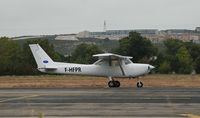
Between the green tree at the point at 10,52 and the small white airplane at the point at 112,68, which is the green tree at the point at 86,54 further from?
the small white airplane at the point at 112,68

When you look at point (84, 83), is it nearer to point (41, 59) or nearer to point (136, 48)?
point (41, 59)

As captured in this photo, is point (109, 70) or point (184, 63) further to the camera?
point (184, 63)

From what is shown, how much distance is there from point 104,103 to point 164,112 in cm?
419

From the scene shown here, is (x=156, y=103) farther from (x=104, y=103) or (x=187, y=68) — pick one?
(x=187, y=68)

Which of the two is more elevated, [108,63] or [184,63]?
[108,63]

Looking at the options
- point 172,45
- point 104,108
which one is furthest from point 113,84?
point 172,45

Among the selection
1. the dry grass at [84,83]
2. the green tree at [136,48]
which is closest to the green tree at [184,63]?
the green tree at [136,48]

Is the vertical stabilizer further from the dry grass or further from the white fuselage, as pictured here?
the white fuselage

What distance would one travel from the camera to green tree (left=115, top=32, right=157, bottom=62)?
94250 millimetres

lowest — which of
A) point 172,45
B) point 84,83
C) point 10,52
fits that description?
point 172,45

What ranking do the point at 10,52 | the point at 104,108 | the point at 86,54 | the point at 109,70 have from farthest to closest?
the point at 86,54
the point at 10,52
the point at 109,70
the point at 104,108

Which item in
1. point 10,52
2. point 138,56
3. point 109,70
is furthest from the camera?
point 10,52

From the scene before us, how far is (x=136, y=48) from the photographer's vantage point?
95938 mm

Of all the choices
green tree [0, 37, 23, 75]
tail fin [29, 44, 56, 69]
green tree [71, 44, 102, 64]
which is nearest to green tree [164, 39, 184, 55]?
green tree [71, 44, 102, 64]
